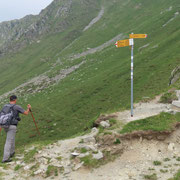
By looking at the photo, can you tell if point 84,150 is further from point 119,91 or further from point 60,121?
point 119,91

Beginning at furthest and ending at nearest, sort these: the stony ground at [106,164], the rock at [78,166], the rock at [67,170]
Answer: the rock at [78,166]
the rock at [67,170]
the stony ground at [106,164]

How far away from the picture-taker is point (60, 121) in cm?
3238

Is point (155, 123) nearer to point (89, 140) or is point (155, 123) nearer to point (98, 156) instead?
point (98, 156)

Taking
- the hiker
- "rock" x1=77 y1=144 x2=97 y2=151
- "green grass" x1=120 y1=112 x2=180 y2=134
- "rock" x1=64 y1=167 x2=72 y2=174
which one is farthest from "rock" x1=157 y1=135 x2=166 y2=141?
the hiker

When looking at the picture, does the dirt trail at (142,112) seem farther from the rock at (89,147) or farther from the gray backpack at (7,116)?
the gray backpack at (7,116)

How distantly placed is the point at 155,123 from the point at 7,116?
10024mm

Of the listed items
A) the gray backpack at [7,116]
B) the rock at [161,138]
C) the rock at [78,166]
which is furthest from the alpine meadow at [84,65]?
the rock at [161,138]

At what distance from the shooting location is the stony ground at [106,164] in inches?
380

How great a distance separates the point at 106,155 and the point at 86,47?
85310 mm

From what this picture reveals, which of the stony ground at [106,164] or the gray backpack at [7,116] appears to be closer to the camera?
the stony ground at [106,164]

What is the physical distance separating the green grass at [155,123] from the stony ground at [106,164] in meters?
0.67

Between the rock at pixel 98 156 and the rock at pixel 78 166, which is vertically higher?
the rock at pixel 98 156

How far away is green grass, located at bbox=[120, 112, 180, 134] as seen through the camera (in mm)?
12055

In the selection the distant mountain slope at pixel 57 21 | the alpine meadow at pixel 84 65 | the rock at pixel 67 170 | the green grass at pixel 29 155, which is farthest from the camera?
A: the distant mountain slope at pixel 57 21
